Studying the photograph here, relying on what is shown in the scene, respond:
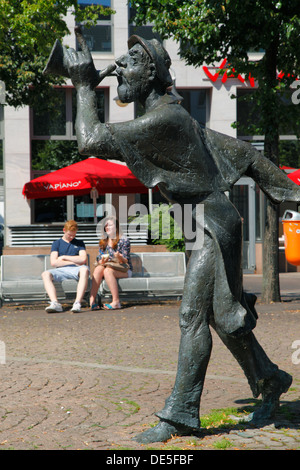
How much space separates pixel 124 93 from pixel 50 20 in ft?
27.1

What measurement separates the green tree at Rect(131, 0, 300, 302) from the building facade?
26.2 feet

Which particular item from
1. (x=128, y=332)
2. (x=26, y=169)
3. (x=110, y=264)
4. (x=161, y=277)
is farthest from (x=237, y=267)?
(x=26, y=169)

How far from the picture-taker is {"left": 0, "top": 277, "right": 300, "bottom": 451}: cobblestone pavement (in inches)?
156

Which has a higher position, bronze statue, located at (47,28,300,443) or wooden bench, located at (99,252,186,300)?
bronze statue, located at (47,28,300,443)

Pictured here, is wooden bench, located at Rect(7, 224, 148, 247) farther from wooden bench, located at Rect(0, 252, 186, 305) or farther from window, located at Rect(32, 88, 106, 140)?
window, located at Rect(32, 88, 106, 140)

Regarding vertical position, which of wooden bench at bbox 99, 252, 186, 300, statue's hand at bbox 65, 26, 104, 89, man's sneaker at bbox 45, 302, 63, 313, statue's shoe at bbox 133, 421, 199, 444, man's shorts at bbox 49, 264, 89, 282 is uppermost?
statue's hand at bbox 65, 26, 104, 89

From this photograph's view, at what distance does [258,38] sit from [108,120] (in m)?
9.71

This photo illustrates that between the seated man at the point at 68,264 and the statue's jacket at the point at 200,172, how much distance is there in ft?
23.1

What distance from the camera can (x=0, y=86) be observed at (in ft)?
38.5

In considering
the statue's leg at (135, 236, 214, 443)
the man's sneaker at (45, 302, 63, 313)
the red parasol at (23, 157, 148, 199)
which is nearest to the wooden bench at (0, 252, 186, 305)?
the man's sneaker at (45, 302, 63, 313)

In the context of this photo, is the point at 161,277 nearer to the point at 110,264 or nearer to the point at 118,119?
the point at 110,264

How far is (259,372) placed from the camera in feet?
13.3

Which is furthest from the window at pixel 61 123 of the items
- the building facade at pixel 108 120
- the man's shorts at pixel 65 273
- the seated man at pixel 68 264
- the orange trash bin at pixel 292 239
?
the orange trash bin at pixel 292 239

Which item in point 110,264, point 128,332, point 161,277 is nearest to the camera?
point 128,332
